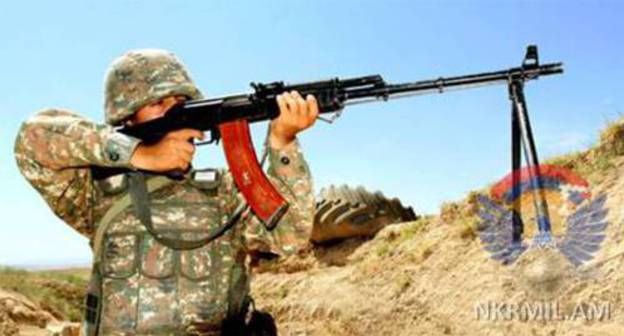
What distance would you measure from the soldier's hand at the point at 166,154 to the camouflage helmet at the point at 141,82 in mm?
454

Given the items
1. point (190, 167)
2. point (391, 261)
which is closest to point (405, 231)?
point (391, 261)

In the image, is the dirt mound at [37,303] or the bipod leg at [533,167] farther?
the dirt mound at [37,303]

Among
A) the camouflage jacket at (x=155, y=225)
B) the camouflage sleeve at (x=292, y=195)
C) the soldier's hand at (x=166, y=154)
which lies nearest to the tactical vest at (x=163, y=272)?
the camouflage jacket at (x=155, y=225)

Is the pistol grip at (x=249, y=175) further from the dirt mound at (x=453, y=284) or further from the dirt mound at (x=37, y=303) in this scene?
the dirt mound at (x=37, y=303)

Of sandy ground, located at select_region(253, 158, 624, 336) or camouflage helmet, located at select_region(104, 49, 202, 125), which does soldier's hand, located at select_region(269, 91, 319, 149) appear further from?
sandy ground, located at select_region(253, 158, 624, 336)

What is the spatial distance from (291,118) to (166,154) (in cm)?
81

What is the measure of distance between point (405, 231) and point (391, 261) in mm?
1067

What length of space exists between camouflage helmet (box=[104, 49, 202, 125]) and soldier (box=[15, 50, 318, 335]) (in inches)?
14.7

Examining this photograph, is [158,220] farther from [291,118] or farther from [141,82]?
[291,118]

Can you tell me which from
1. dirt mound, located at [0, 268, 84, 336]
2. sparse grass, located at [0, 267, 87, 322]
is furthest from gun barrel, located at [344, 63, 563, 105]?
sparse grass, located at [0, 267, 87, 322]

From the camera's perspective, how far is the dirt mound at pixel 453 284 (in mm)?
8305

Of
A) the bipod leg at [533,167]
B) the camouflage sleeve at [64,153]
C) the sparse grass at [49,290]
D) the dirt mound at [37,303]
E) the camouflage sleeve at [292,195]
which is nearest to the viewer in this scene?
the camouflage sleeve at [64,153]

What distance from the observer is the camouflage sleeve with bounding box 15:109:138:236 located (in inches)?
155

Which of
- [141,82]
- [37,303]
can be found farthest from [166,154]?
[37,303]
